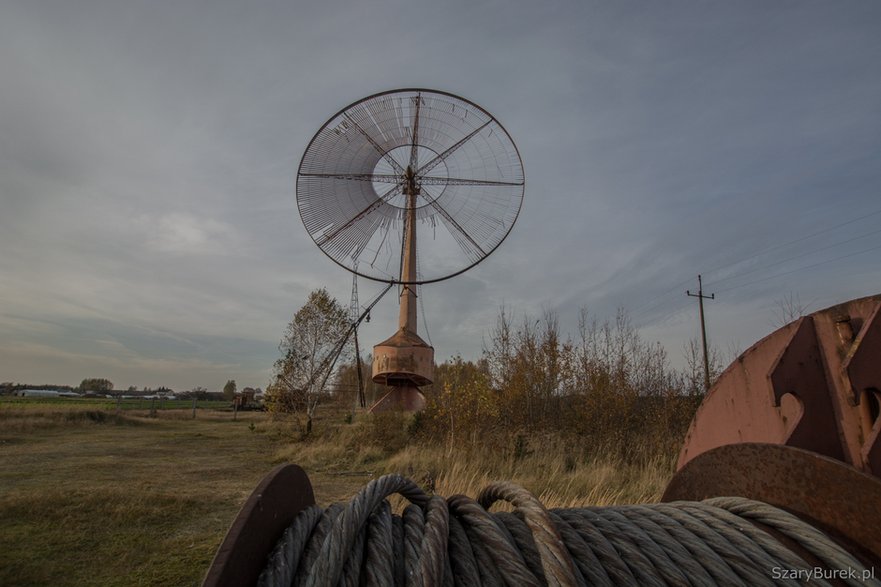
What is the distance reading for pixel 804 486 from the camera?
1.15 m

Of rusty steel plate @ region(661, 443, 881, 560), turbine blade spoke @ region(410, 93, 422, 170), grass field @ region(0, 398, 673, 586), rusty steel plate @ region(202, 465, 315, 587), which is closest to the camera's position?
rusty steel plate @ region(202, 465, 315, 587)

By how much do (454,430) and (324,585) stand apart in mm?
11300

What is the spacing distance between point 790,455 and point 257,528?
1.20 m

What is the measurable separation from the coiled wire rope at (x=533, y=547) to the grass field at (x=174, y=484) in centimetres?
434

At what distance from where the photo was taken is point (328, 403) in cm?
1889

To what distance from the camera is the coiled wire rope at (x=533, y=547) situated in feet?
2.95

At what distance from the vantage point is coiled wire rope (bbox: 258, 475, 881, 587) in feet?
2.95

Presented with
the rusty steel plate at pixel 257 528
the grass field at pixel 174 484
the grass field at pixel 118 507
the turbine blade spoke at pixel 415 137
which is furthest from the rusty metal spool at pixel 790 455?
the turbine blade spoke at pixel 415 137

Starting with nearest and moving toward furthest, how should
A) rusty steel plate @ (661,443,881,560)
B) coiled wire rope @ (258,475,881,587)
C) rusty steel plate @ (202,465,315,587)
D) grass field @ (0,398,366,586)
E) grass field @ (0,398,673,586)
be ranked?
rusty steel plate @ (202,465,315,587)
coiled wire rope @ (258,475,881,587)
rusty steel plate @ (661,443,881,560)
grass field @ (0,398,366,586)
grass field @ (0,398,673,586)

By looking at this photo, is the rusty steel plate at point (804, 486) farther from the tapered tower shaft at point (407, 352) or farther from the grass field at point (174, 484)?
the tapered tower shaft at point (407, 352)

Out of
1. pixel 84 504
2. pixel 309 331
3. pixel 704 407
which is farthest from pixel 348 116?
pixel 704 407

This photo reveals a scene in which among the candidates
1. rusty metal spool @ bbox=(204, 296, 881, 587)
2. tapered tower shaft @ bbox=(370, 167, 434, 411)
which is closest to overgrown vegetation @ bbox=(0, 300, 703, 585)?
tapered tower shaft @ bbox=(370, 167, 434, 411)

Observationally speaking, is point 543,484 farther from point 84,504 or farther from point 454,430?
point 84,504

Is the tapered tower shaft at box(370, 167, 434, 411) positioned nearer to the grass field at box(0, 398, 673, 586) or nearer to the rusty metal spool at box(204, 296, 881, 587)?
the grass field at box(0, 398, 673, 586)
